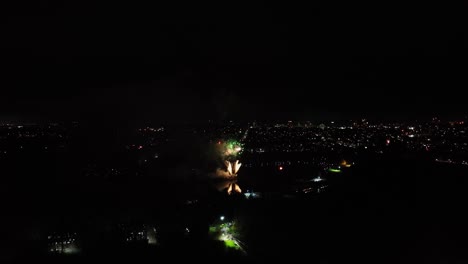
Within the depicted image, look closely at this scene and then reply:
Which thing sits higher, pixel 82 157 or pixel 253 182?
pixel 82 157

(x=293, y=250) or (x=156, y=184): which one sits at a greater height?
(x=156, y=184)

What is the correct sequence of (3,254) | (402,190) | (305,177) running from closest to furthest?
(3,254), (402,190), (305,177)

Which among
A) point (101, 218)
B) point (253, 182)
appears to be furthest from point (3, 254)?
point (253, 182)

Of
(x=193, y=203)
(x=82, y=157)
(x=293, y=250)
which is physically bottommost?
(x=293, y=250)

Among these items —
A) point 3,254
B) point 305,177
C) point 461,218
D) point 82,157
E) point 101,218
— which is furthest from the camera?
point 82,157

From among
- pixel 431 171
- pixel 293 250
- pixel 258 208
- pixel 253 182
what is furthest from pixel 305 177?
pixel 293 250

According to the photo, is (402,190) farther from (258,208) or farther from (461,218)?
(258,208)

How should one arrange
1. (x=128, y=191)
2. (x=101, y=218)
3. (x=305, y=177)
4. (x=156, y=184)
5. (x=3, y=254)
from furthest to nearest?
(x=305, y=177)
(x=156, y=184)
(x=128, y=191)
(x=101, y=218)
(x=3, y=254)

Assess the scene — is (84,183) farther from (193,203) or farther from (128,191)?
(193,203)

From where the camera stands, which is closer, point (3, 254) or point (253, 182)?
point (3, 254)
